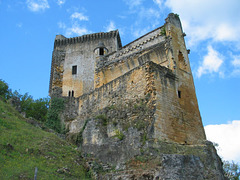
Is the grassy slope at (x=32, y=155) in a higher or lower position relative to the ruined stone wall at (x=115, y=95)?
lower

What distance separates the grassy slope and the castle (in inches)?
81.1

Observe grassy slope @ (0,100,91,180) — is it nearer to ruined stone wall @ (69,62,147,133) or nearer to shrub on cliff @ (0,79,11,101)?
ruined stone wall @ (69,62,147,133)

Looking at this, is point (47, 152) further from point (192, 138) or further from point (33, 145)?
point (192, 138)

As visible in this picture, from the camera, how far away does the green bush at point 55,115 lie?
18703mm

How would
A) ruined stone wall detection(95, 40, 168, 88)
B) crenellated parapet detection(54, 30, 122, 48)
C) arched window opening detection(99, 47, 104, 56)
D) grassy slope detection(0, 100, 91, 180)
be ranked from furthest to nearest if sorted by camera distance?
crenellated parapet detection(54, 30, 122, 48) < arched window opening detection(99, 47, 104, 56) < ruined stone wall detection(95, 40, 168, 88) < grassy slope detection(0, 100, 91, 180)

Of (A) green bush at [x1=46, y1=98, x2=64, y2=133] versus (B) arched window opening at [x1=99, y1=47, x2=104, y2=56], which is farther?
(B) arched window opening at [x1=99, y1=47, x2=104, y2=56]

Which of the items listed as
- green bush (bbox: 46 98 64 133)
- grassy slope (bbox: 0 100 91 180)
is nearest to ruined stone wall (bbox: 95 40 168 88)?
green bush (bbox: 46 98 64 133)

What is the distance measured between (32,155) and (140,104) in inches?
226

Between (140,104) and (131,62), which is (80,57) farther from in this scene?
(140,104)

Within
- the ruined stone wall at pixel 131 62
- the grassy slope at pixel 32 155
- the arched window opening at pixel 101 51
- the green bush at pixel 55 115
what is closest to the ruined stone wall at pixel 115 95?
the green bush at pixel 55 115

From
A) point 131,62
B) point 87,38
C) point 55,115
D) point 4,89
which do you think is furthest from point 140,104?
point 4,89

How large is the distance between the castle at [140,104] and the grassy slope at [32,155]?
81.1 inches

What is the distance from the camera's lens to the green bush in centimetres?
1870

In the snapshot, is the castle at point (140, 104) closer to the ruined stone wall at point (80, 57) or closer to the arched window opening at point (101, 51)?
the arched window opening at point (101, 51)
